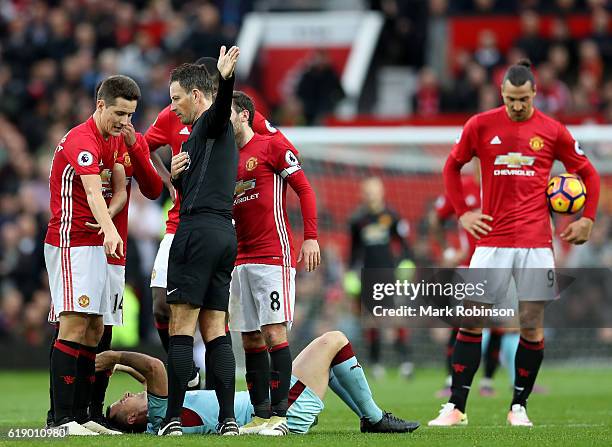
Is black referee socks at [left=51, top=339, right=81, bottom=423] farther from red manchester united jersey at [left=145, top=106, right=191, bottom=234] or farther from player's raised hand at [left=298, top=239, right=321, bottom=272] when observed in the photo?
A: red manchester united jersey at [left=145, top=106, right=191, bottom=234]

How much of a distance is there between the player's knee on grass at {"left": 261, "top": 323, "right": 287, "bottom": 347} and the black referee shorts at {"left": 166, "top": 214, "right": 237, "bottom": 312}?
1.87ft

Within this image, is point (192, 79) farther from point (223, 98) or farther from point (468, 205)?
point (468, 205)

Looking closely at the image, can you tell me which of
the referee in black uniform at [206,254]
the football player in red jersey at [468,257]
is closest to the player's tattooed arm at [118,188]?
the referee in black uniform at [206,254]

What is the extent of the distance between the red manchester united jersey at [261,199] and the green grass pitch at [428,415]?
120 cm

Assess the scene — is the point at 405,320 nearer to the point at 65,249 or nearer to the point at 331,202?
the point at 331,202

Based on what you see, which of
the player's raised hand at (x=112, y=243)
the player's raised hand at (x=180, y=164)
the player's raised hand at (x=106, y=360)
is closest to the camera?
the player's raised hand at (x=112, y=243)

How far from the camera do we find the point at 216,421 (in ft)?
25.9

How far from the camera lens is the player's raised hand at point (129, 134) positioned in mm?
8164

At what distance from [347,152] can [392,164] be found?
0.59 m

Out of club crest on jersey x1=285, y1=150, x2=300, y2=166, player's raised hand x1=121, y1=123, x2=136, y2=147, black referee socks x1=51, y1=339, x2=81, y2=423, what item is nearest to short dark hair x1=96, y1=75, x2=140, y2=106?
player's raised hand x1=121, y1=123, x2=136, y2=147

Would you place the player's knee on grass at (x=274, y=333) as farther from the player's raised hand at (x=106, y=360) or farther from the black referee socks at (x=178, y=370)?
the player's raised hand at (x=106, y=360)

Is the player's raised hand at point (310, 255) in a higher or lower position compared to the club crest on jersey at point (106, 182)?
lower

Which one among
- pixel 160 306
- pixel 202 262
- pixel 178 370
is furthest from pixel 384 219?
pixel 178 370

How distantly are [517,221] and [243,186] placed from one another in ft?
6.78
